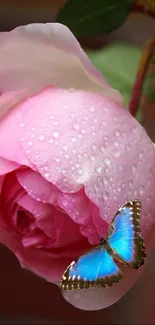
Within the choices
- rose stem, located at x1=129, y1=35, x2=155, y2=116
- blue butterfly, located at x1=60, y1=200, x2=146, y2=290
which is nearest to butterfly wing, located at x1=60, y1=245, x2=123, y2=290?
blue butterfly, located at x1=60, y1=200, x2=146, y2=290

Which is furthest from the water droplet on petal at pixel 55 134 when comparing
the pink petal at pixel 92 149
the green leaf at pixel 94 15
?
the green leaf at pixel 94 15

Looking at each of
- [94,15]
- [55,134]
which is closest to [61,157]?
[55,134]

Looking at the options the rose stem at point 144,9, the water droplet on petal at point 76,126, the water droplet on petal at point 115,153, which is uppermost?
the rose stem at point 144,9

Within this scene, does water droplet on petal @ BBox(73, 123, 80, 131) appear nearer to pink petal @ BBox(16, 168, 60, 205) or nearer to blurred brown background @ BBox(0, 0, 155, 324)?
pink petal @ BBox(16, 168, 60, 205)

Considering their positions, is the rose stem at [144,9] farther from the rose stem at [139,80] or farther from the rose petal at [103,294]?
the rose petal at [103,294]

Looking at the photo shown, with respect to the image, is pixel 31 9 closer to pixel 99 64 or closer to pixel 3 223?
pixel 99 64
